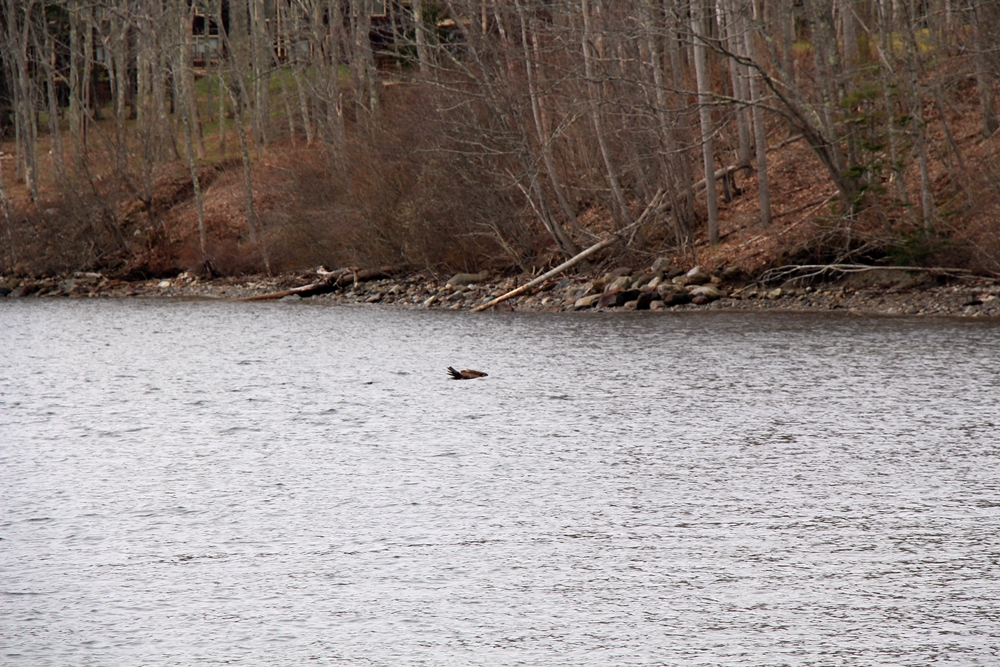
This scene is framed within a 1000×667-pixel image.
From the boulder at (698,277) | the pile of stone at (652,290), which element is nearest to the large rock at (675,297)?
the pile of stone at (652,290)

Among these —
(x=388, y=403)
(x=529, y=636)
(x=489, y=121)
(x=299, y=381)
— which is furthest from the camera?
(x=489, y=121)

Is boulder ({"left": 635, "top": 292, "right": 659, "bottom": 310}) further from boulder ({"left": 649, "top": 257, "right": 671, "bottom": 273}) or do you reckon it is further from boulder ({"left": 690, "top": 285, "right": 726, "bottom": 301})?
boulder ({"left": 649, "top": 257, "right": 671, "bottom": 273})

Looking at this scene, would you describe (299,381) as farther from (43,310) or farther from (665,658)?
(43,310)

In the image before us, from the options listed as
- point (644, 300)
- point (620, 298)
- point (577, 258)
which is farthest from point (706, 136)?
point (577, 258)

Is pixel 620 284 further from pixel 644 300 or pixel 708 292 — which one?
pixel 708 292

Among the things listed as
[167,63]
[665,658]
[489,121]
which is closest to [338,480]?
[665,658]

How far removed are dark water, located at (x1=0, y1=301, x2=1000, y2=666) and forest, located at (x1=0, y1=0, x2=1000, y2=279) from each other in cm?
711

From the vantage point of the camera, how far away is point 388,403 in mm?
13766

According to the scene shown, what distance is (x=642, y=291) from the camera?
25516 mm

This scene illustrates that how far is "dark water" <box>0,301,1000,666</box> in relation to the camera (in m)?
5.63

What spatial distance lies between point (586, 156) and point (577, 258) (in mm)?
3595

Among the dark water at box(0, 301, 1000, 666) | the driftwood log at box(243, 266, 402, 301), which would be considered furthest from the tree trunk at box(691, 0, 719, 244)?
the driftwood log at box(243, 266, 402, 301)

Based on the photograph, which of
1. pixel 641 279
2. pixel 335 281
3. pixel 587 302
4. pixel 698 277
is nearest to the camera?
A: pixel 698 277

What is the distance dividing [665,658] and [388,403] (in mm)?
8767
